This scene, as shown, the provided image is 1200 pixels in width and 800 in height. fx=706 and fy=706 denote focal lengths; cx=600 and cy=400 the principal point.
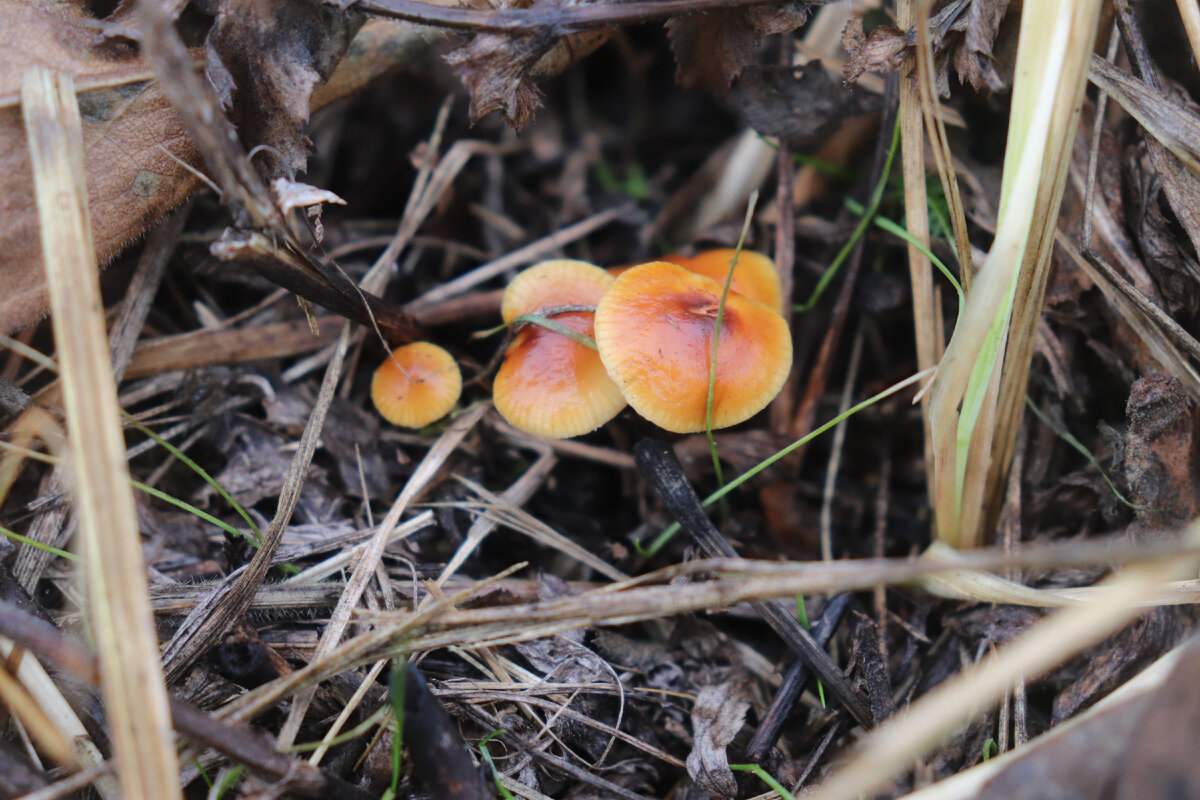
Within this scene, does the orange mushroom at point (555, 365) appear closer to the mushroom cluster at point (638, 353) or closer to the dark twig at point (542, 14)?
the mushroom cluster at point (638, 353)

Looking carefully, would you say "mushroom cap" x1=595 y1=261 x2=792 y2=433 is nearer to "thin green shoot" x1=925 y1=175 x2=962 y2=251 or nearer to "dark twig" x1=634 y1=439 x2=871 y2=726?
"dark twig" x1=634 y1=439 x2=871 y2=726

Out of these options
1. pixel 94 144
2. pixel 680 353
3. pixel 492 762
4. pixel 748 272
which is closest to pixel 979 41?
pixel 748 272

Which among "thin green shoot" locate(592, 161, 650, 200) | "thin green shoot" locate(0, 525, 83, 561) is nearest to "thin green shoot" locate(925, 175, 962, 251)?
"thin green shoot" locate(592, 161, 650, 200)

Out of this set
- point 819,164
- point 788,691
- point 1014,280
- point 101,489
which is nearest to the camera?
point 101,489

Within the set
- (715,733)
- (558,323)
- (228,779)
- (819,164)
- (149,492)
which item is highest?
(819,164)

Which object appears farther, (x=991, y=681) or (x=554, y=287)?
(x=554, y=287)

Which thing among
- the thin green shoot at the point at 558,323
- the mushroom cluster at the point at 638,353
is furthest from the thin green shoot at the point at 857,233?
the thin green shoot at the point at 558,323

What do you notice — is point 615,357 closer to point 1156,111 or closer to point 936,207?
point 936,207
